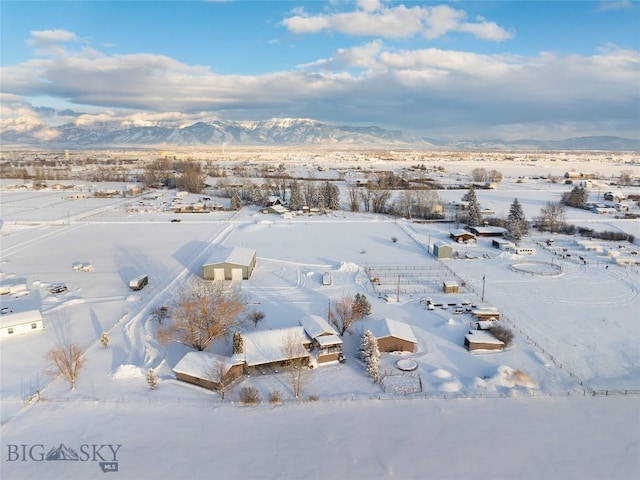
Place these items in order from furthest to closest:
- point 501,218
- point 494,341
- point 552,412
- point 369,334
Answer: point 501,218, point 494,341, point 369,334, point 552,412

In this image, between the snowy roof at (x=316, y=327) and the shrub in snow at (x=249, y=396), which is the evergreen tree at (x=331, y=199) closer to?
the snowy roof at (x=316, y=327)

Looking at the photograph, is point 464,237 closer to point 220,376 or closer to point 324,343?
point 324,343

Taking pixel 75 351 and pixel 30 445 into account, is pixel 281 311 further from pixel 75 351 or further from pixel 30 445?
pixel 30 445

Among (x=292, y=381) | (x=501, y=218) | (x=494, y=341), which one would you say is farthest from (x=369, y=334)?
(x=501, y=218)

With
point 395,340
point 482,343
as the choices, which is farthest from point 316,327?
point 482,343

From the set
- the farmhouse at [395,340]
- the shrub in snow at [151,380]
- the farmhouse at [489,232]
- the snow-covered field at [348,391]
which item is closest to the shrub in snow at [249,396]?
the snow-covered field at [348,391]

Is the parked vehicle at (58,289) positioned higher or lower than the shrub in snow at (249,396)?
higher
